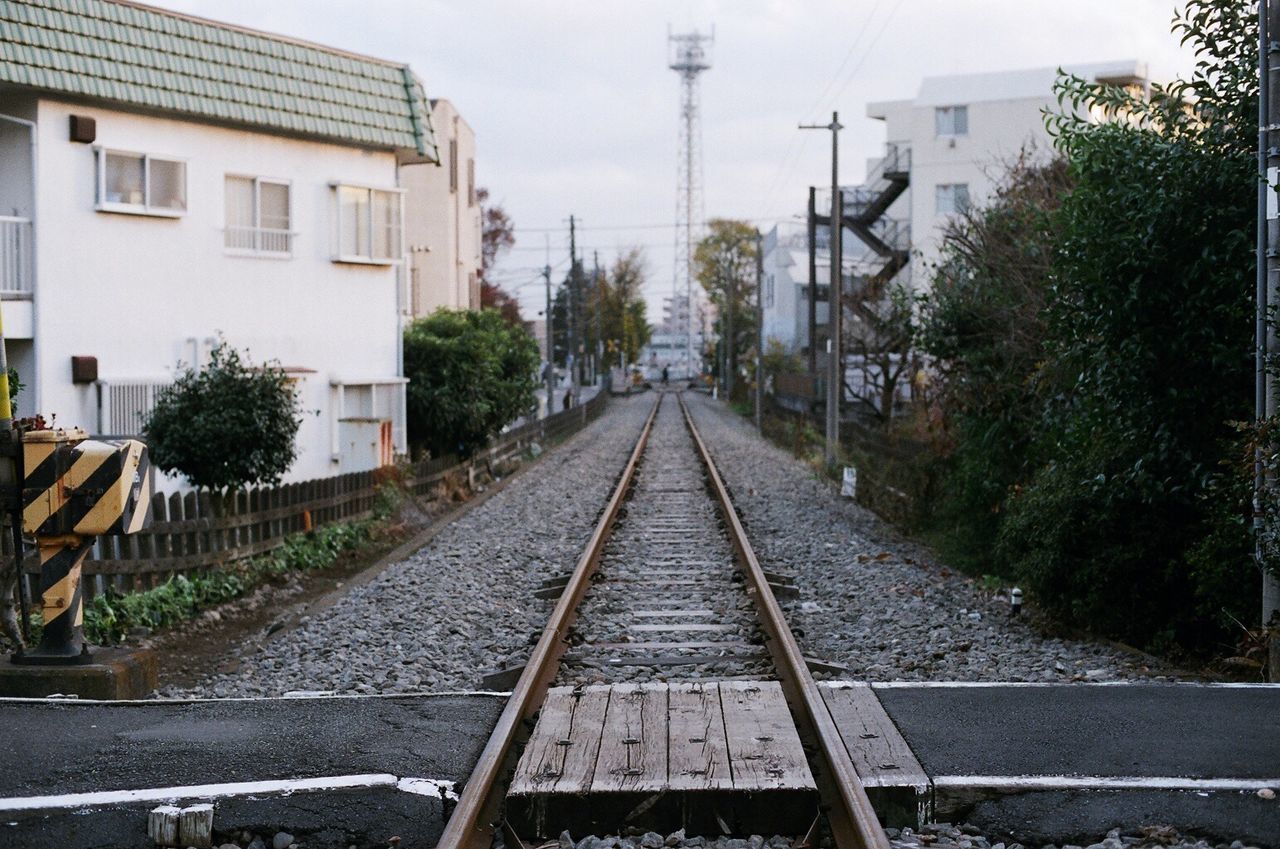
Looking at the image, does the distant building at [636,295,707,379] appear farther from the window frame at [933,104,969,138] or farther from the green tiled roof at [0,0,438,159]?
the green tiled roof at [0,0,438,159]

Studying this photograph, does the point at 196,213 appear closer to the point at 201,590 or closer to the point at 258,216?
the point at 258,216

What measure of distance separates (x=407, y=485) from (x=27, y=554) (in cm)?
1290

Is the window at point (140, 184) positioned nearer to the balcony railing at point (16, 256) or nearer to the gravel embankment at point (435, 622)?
the balcony railing at point (16, 256)

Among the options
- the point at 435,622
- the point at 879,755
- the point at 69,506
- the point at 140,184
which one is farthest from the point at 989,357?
the point at 140,184

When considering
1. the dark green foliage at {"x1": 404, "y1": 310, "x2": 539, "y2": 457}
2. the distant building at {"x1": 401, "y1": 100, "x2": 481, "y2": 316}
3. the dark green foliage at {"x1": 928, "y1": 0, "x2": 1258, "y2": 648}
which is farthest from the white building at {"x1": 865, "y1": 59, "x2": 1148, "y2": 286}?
the dark green foliage at {"x1": 928, "y1": 0, "x2": 1258, "y2": 648}

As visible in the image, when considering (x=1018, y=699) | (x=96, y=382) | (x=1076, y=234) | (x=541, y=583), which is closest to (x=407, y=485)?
(x=96, y=382)

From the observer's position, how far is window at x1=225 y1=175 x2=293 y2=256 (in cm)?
2031

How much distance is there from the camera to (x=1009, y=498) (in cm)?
1362

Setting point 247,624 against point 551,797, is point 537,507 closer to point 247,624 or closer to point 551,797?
point 247,624

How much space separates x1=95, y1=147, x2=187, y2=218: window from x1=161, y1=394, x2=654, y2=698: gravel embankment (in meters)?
6.13

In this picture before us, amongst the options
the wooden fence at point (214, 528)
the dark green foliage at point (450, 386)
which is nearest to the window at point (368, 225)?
the dark green foliage at point (450, 386)

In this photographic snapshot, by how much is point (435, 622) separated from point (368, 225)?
1289cm

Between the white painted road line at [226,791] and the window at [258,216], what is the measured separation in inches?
621

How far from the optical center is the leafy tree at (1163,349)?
9.13 meters
